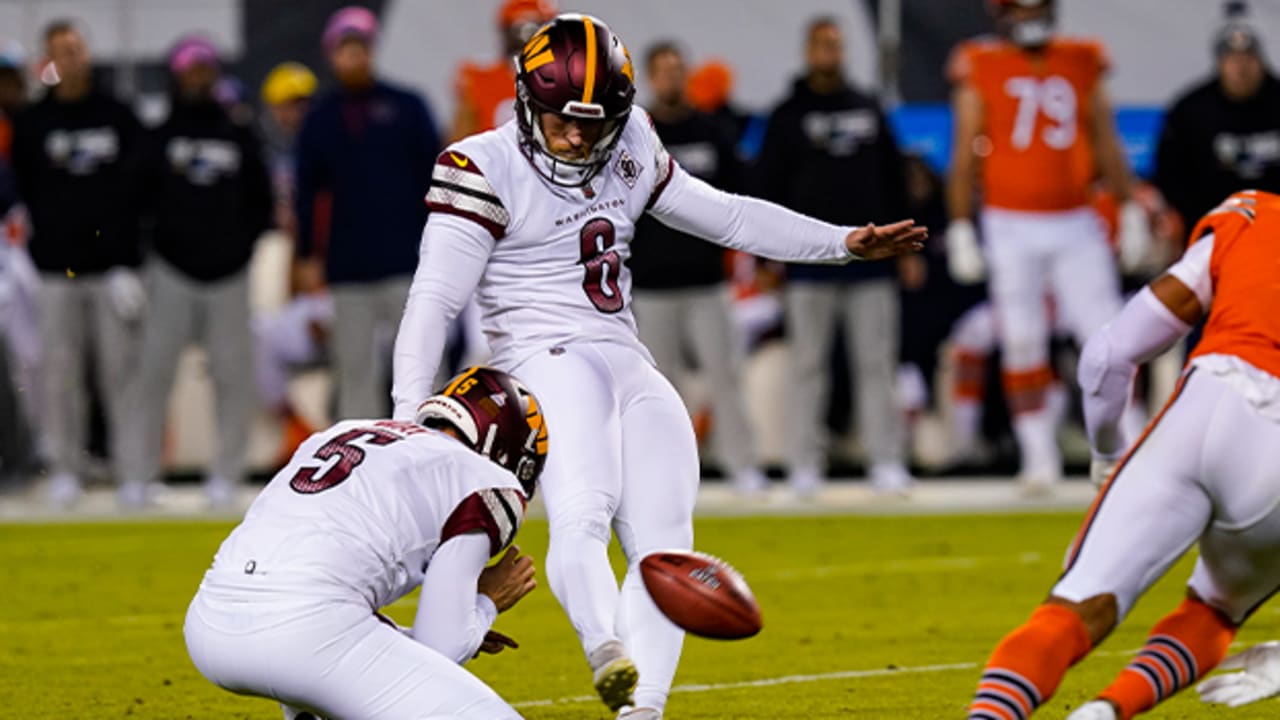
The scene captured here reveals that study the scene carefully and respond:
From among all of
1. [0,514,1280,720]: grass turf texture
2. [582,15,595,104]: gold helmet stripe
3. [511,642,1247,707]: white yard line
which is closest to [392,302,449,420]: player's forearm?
[582,15,595,104]: gold helmet stripe

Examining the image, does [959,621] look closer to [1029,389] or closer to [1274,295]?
[1274,295]

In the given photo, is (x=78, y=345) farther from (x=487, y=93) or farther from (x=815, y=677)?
(x=815, y=677)

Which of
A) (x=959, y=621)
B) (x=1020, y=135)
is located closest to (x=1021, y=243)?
(x=1020, y=135)

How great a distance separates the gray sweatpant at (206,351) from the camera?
396 inches

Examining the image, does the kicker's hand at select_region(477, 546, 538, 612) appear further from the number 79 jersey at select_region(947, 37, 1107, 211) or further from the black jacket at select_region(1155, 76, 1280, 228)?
the black jacket at select_region(1155, 76, 1280, 228)

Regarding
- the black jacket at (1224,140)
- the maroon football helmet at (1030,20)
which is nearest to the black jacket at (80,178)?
the maroon football helmet at (1030,20)

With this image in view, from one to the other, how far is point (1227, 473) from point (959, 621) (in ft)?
9.31

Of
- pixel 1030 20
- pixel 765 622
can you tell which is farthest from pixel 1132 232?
pixel 765 622

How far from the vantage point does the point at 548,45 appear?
476 cm

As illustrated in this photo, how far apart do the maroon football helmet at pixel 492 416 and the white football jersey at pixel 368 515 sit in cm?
5

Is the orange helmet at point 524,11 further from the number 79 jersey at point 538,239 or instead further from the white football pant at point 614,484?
the white football pant at point 614,484

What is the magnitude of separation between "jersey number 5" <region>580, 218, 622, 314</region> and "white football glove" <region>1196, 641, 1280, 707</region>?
161 cm

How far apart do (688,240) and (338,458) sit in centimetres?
606

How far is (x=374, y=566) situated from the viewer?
13.6 ft
